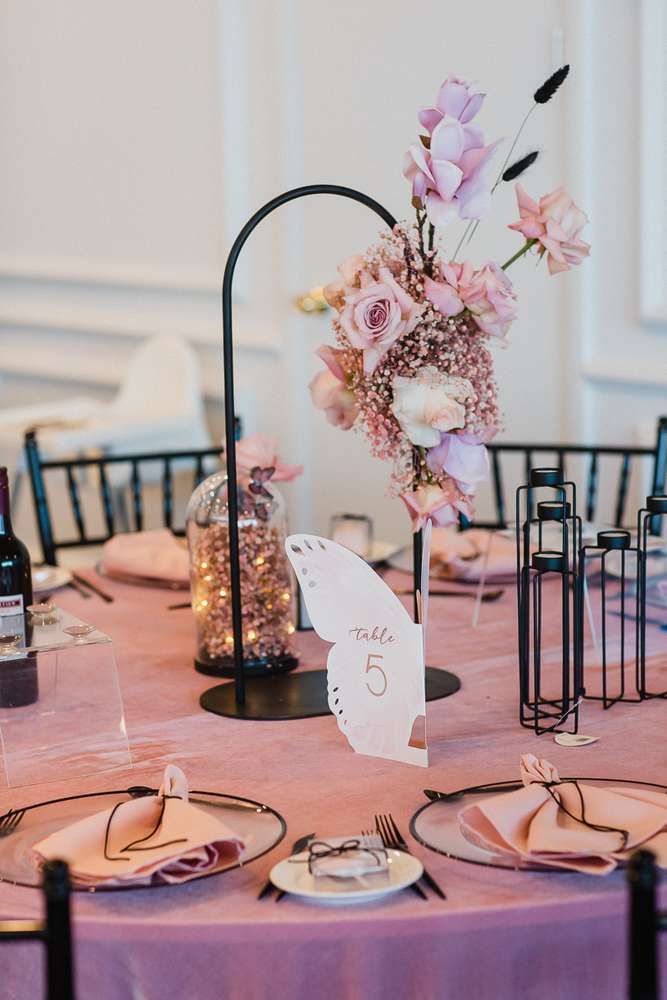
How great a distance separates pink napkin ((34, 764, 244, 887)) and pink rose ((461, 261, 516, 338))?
63 centimetres

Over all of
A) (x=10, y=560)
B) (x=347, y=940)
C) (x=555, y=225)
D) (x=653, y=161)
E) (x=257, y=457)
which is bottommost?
(x=347, y=940)

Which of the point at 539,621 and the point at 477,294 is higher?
the point at 477,294

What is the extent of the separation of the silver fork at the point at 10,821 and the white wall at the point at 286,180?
1959 millimetres

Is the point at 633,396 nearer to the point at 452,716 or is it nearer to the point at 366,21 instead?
the point at 366,21

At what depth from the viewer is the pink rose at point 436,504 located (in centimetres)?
161

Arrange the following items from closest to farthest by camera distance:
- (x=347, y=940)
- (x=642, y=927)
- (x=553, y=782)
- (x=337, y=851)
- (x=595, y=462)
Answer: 1. (x=642, y=927)
2. (x=347, y=940)
3. (x=337, y=851)
4. (x=553, y=782)
5. (x=595, y=462)

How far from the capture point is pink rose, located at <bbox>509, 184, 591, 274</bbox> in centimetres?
157

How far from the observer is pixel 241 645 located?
5.64 ft

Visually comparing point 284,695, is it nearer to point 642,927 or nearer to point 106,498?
point 642,927

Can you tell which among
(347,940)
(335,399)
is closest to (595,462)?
(335,399)

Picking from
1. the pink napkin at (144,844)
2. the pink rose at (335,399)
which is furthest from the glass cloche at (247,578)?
the pink napkin at (144,844)

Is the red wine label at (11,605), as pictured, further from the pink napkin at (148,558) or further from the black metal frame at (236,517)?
the pink napkin at (148,558)

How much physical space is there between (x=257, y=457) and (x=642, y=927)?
41.7 inches

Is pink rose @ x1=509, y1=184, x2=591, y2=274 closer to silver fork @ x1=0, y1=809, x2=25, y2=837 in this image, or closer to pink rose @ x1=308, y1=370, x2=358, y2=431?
pink rose @ x1=308, y1=370, x2=358, y2=431
